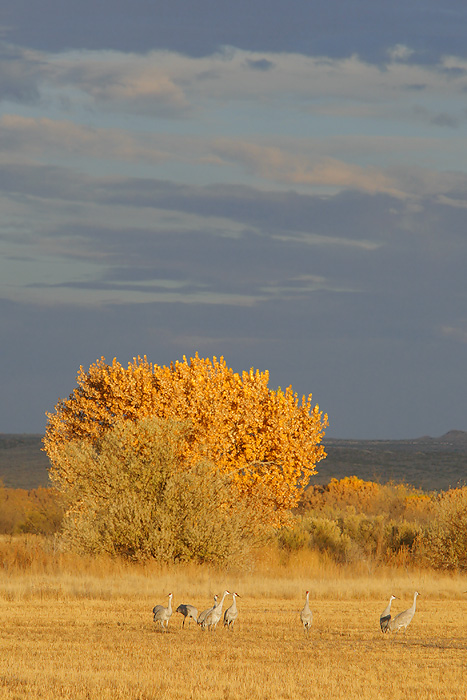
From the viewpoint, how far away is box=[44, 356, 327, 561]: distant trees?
2450 cm

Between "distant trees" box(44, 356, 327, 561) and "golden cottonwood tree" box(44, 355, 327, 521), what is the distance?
0.04m

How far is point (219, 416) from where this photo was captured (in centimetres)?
2888

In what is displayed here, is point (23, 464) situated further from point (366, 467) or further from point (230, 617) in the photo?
point (230, 617)

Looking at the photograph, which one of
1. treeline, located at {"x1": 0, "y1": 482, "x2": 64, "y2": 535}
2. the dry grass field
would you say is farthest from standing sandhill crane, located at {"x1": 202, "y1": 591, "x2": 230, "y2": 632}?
treeline, located at {"x1": 0, "y1": 482, "x2": 64, "y2": 535}

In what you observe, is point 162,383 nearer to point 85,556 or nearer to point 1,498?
point 85,556

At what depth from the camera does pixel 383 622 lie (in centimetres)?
1521

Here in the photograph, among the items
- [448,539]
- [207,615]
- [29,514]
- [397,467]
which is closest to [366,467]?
[397,467]

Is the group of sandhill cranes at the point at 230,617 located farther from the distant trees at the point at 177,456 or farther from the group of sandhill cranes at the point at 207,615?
the distant trees at the point at 177,456

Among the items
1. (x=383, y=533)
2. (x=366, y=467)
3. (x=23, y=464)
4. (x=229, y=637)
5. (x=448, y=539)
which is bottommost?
(x=229, y=637)

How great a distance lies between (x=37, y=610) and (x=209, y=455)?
11167 millimetres

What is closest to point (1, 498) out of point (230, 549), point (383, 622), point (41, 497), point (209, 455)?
point (41, 497)

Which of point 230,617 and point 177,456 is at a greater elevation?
point 177,456

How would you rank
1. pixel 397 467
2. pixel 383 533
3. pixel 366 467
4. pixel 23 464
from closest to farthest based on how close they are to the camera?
pixel 383 533 → pixel 366 467 → pixel 397 467 → pixel 23 464

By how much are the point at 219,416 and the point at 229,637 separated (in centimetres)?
1396
